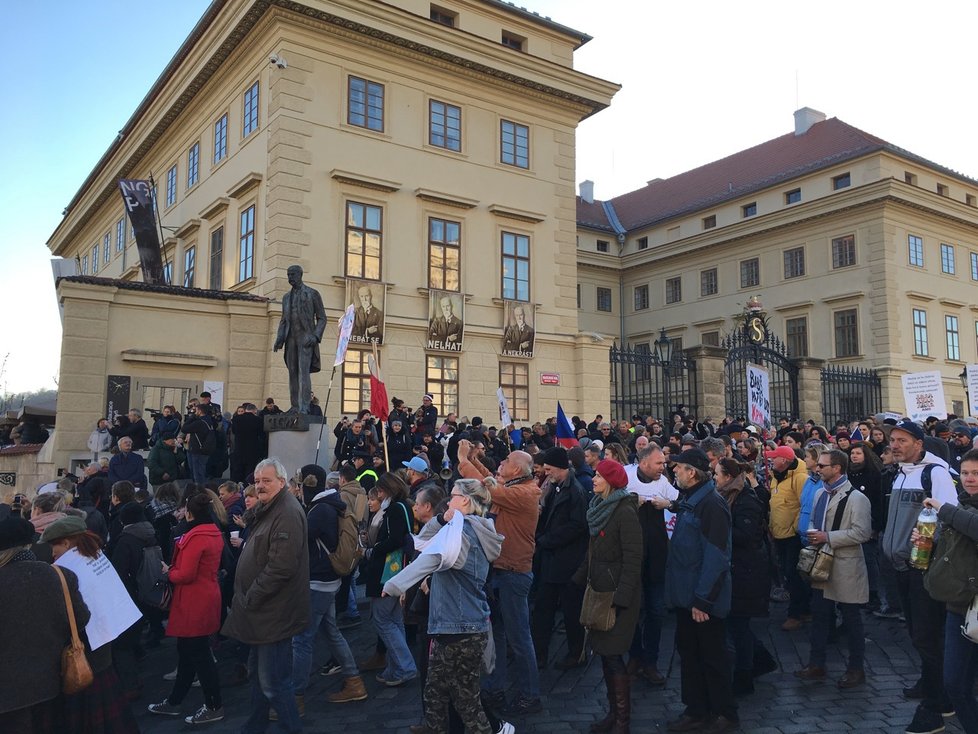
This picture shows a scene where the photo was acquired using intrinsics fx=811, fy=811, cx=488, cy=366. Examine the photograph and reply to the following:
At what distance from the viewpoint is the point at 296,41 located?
20.8 metres

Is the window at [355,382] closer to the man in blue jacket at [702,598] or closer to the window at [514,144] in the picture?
the window at [514,144]

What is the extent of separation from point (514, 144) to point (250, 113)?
7753 mm

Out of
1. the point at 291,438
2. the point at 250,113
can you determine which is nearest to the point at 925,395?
the point at 291,438

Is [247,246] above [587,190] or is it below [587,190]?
below

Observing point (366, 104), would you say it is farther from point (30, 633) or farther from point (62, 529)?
point (30, 633)

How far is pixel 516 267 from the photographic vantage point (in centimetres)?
2445

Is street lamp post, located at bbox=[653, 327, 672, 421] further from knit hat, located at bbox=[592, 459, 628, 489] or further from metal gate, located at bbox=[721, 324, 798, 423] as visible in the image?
knit hat, located at bbox=[592, 459, 628, 489]

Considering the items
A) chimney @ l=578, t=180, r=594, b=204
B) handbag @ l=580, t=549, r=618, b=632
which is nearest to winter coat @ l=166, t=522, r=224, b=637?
handbag @ l=580, t=549, r=618, b=632

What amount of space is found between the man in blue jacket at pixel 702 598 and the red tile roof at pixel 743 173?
3194cm

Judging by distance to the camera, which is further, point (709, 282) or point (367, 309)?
point (709, 282)

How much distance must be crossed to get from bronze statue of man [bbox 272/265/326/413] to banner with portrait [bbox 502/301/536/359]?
10.1 metres

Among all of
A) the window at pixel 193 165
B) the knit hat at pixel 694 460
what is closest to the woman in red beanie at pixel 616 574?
the knit hat at pixel 694 460

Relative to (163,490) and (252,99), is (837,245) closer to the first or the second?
(252,99)

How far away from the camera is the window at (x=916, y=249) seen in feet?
112
